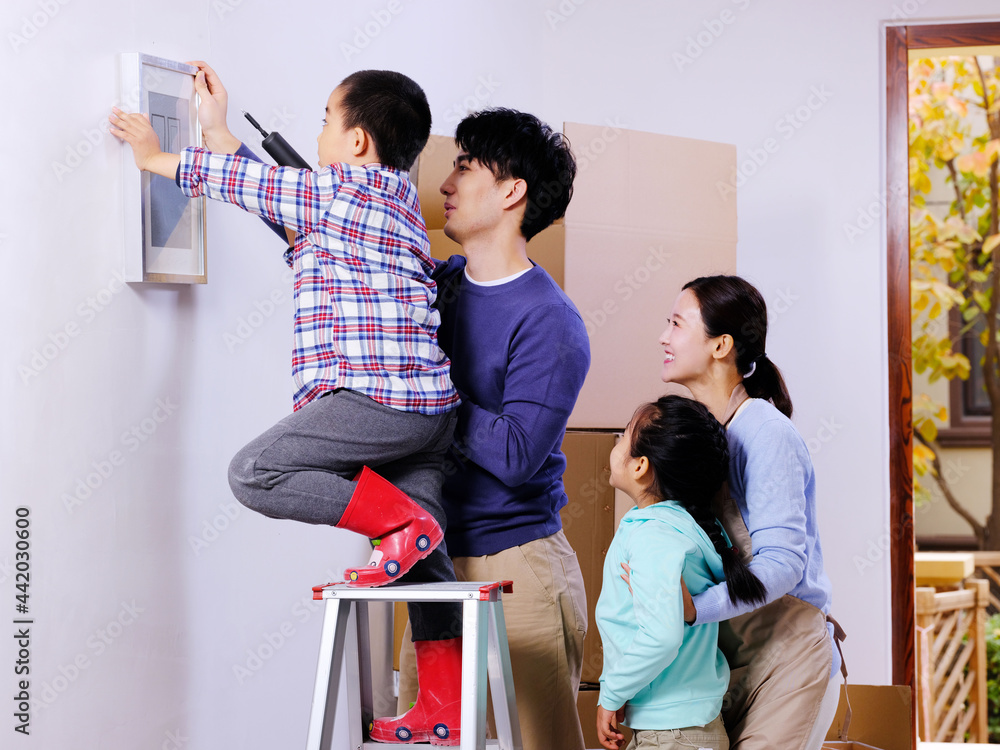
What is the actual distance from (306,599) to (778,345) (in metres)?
1.50

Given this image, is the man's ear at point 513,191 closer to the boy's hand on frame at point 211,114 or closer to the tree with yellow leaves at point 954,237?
the boy's hand on frame at point 211,114

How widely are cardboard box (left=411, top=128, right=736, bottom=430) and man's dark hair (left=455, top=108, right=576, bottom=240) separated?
0.72m

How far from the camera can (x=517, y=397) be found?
147cm

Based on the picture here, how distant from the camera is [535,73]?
2.86 metres

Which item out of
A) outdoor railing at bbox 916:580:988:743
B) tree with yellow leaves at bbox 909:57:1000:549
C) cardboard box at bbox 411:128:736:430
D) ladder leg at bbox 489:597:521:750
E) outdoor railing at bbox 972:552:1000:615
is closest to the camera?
ladder leg at bbox 489:597:521:750

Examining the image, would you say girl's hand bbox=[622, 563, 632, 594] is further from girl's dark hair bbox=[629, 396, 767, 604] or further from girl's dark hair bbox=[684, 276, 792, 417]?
girl's dark hair bbox=[684, 276, 792, 417]

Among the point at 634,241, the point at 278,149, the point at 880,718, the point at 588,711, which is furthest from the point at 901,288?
the point at 278,149

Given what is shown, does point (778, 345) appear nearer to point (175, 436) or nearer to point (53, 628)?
point (175, 436)

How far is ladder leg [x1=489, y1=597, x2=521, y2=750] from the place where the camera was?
137 centimetres

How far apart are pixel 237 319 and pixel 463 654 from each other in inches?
32.7

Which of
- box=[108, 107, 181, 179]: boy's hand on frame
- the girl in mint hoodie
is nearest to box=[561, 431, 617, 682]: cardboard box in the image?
the girl in mint hoodie

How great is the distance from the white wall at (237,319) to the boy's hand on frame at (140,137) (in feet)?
0.13

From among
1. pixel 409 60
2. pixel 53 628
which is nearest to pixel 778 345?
pixel 409 60

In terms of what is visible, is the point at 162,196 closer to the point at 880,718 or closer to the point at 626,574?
the point at 626,574
